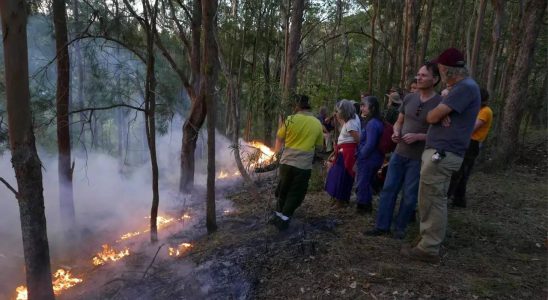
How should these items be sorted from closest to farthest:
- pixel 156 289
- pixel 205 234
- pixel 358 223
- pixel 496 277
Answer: pixel 496 277 < pixel 156 289 < pixel 358 223 < pixel 205 234

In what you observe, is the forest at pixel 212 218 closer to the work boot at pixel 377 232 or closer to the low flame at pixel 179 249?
the low flame at pixel 179 249

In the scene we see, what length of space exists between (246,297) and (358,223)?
7.23ft

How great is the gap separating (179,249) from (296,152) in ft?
9.13

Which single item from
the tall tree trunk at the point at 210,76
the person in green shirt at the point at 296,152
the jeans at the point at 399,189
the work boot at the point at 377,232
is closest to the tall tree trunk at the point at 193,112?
the tall tree trunk at the point at 210,76

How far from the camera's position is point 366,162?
580cm

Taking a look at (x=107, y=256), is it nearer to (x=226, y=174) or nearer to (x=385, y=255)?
(x=385, y=255)

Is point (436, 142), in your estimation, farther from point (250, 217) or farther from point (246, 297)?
point (250, 217)

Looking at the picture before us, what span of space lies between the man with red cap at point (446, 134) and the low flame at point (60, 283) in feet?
19.1

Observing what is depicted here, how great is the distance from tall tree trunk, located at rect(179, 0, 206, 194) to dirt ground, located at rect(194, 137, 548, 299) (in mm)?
4162

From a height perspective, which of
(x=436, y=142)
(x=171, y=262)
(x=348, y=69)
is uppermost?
(x=348, y=69)

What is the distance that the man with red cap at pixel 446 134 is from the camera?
3.89 metres

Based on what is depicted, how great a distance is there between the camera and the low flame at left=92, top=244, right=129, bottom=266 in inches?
293

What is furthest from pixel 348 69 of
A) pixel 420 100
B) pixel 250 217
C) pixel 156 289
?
pixel 156 289

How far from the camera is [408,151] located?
15.3 feet
